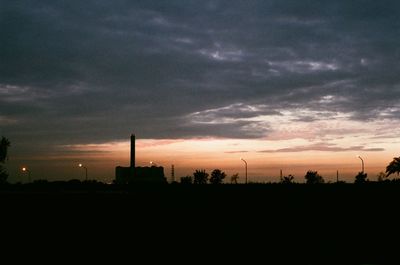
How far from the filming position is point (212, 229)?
62.2ft

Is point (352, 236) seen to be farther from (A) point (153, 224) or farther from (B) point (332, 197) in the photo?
(B) point (332, 197)

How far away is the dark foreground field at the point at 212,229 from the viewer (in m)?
14.8

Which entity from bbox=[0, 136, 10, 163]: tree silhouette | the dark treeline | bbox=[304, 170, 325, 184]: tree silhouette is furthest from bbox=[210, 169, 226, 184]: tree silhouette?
the dark treeline

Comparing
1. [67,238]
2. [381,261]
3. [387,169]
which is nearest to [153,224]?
[67,238]

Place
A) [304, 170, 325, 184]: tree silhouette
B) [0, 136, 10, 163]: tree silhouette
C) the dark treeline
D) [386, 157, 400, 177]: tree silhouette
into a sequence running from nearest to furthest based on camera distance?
the dark treeline, [386, 157, 400, 177]: tree silhouette, [0, 136, 10, 163]: tree silhouette, [304, 170, 325, 184]: tree silhouette

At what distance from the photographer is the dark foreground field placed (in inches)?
581

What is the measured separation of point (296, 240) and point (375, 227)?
173 inches

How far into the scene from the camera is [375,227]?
19.5 m

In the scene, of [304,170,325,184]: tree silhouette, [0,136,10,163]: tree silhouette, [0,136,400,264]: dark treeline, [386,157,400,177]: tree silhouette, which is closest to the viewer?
[0,136,400,264]: dark treeline

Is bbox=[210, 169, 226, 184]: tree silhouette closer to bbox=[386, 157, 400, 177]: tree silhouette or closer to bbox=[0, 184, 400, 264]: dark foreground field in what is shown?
bbox=[386, 157, 400, 177]: tree silhouette

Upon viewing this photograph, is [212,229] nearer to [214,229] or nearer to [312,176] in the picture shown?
[214,229]

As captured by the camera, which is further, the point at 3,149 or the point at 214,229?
the point at 3,149

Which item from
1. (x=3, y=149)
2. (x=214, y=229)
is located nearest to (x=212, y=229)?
(x=214, y=229)

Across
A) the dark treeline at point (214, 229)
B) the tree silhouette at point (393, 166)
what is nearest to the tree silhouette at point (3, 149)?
the dark treeline at point (214, 229)
